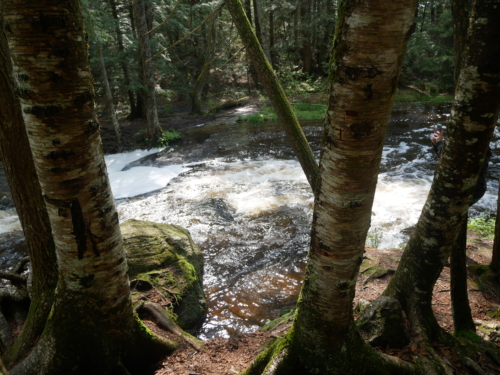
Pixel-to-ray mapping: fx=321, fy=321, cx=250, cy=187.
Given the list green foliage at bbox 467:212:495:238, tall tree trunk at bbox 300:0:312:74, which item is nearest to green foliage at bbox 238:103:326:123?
tall tree trunk at bbox 300:0:312:74

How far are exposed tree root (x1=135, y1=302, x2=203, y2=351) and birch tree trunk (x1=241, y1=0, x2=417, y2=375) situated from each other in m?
1.22

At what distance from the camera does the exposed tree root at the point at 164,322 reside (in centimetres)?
Answer: 351

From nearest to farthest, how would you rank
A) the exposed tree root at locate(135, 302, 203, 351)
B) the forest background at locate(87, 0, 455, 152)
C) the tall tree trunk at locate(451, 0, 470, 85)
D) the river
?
the tall tree trunk at locate(451, 0, 470, 85) < the exposed tree root at locate(135, 302, 203, 351) < the river < the forest background at locate(87, 0, 455, 152)

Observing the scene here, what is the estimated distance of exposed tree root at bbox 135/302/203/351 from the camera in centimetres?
351

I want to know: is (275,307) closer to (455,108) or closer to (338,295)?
(338,295)

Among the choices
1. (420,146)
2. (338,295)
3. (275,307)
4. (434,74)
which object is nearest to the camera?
(338,295)

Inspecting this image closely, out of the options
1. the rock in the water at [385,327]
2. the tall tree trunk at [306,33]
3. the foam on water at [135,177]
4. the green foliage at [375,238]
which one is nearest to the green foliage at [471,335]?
the rock in the water at [385,327]

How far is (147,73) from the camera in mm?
13625

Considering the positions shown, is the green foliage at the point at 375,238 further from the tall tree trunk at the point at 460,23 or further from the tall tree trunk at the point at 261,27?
the tall tree trunk at the point at 261,27

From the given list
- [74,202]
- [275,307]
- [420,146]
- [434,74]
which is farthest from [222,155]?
[434,74]

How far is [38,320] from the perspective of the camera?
3020mm

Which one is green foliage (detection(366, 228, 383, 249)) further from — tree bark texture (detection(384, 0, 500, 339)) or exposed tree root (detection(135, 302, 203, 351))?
exposed tree root (detection(135, 302, 203, 351))

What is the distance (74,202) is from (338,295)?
187cm

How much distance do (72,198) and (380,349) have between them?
2791mm
